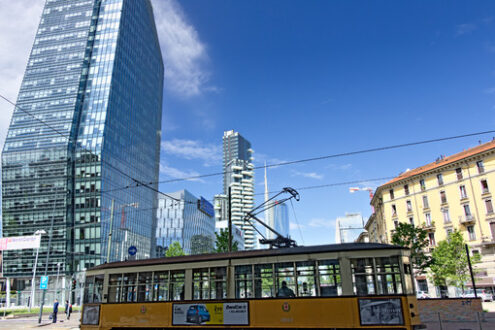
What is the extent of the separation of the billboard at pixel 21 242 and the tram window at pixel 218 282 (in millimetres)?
23304

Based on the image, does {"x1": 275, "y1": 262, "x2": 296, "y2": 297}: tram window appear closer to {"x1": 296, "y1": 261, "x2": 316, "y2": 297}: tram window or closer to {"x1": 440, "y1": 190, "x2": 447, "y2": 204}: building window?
{"x1": 296, "y1": 261, "x2": 316, "y2": 297}: tram window

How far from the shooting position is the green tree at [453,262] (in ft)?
119

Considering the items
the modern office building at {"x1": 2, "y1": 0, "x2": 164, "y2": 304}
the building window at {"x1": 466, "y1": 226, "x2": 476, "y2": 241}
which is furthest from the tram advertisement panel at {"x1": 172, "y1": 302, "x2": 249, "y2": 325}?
the modern office building at {"x1": 2, "y1": 0, "x2": 164, "y2": 304}

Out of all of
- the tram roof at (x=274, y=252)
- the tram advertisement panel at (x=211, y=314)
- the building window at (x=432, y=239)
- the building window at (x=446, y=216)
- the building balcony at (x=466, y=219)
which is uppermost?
the building window at (x=446, y=216)

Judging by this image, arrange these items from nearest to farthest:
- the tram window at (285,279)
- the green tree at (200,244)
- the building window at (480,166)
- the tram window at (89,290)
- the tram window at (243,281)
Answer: the tram window at (285,279)
the tram window at (243,281)
the tram window at (89,290)
the building window at (480,166)
the green tree at (200,244)

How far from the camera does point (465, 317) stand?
17.6m

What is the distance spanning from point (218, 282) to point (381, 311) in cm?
504

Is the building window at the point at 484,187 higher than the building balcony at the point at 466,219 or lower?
higher

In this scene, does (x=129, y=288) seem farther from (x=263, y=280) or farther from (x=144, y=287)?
(x=263, y=280)

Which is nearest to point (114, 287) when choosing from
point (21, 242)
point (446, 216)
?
point (21, 242)

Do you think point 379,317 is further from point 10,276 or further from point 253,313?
point 10,276

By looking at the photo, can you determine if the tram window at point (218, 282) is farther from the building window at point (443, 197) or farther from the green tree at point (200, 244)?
the green tree at point (200, 244)

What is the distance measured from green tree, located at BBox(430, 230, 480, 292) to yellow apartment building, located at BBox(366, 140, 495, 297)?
7.53ft

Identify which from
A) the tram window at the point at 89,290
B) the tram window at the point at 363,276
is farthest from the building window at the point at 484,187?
the tram window at the point at 89,290
